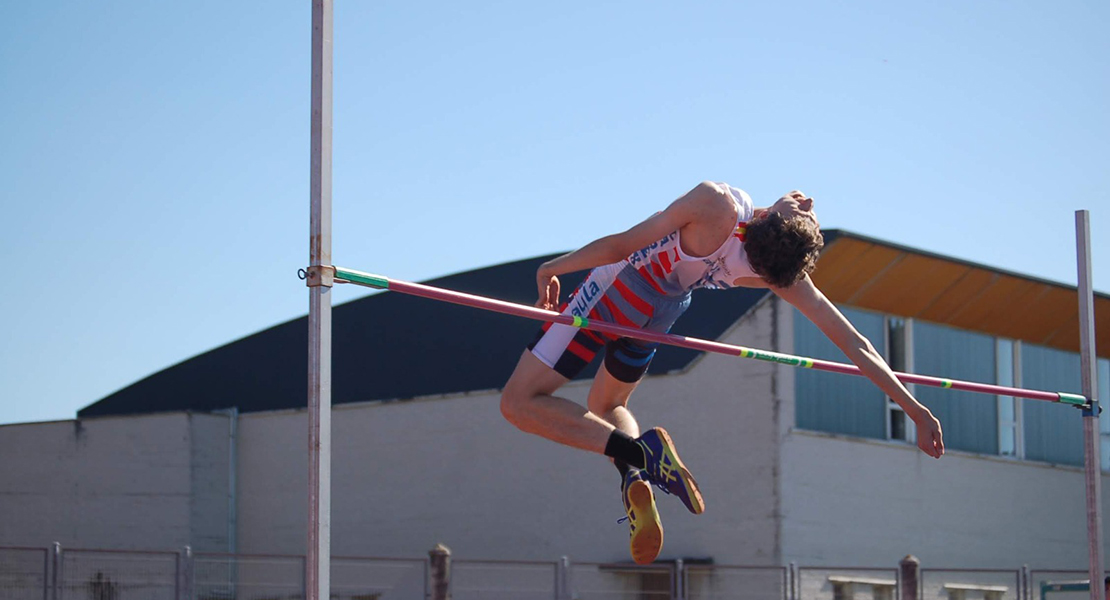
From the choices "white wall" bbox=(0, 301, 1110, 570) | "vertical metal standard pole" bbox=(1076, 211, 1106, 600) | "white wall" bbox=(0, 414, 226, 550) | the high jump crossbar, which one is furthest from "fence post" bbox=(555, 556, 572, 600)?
"white wall" bbox=(0, 414, 226, 550)

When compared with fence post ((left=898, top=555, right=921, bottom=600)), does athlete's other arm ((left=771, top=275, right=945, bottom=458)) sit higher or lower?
higher

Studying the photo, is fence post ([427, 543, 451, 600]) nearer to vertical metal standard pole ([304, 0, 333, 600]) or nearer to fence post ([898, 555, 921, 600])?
fence post ([898, 555, 921, 600])

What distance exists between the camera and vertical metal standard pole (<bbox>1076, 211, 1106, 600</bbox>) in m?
7.96

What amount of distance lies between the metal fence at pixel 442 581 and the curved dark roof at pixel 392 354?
370 cm

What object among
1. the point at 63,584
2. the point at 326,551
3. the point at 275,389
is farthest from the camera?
the point at 275,389

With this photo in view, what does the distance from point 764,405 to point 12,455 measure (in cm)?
1328

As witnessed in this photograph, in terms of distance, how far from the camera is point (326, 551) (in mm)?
4613

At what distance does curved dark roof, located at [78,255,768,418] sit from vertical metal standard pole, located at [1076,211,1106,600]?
1004 cm

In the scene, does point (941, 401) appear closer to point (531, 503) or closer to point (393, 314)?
point (531, 503)

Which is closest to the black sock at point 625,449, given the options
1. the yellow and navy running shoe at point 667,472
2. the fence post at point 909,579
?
the yellow and navy running shoe at point 667,472

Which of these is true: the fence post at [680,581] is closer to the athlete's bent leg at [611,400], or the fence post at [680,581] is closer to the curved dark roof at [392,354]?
the curved dark roof at [392,354]

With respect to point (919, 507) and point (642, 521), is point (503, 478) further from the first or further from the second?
point (642, 521)

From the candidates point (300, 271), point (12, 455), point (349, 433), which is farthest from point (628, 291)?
point (12, 455)

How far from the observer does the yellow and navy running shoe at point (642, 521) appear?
213 inches
